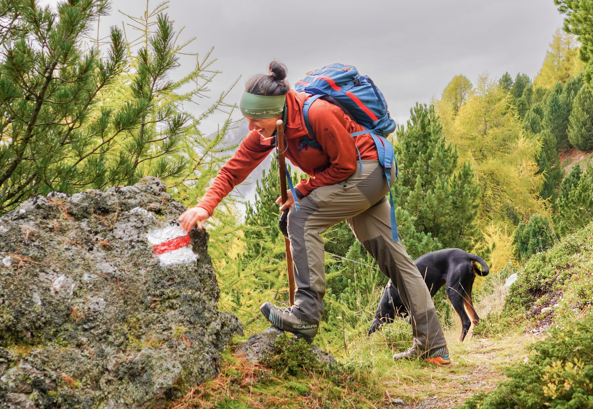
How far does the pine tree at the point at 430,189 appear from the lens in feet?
35.7

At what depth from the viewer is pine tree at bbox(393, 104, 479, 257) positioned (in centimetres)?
1088

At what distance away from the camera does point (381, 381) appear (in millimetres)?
3072

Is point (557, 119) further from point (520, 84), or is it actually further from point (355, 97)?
point (355, 97)

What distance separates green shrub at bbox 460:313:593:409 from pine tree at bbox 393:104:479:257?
810cm

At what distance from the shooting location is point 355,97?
115 inches

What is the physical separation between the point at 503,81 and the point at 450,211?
42.1 m

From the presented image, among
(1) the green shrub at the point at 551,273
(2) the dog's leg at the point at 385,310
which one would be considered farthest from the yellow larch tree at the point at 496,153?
(2) the dog's leg at the point at 385,310

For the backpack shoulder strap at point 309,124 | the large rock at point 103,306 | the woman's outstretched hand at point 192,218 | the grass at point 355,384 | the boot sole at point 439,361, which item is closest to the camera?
the large rock at point 103,306

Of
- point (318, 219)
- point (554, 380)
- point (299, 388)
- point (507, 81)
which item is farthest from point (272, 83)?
point (507, 81)

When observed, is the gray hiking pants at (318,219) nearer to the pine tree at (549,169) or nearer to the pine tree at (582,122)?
the pine tree at (549,169)

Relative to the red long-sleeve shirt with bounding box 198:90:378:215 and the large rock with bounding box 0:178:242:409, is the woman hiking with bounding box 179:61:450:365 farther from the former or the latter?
the large rock with bounding box 0:178:242:409

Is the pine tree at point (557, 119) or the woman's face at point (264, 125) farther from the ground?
the woman's face at point (264, 125)

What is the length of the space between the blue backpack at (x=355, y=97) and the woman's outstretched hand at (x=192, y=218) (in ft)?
2.51

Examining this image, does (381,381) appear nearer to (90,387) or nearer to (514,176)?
(90,387)
